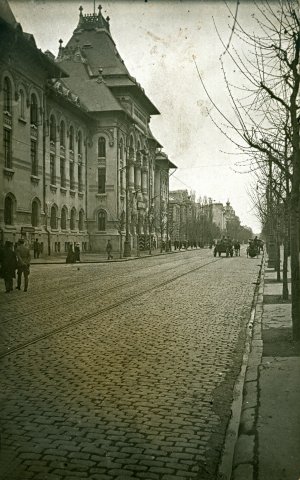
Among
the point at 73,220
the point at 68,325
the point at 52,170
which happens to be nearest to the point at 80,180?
the point at 73,220

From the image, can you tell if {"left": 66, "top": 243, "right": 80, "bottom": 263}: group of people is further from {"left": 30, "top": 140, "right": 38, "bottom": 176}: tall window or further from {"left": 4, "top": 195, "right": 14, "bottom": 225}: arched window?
{"left": 30, "top": 140, "right": 38, "bottom": 176}: tall window

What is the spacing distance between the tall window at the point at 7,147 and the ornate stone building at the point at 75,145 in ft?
0.24

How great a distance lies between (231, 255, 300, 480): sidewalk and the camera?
3.95 meters

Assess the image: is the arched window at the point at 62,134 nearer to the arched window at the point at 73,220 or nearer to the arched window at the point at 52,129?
the arched window at the point at 52,129

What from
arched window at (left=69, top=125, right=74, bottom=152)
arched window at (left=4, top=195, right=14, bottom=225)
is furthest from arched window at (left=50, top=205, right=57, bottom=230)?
arched window at (left=4, top=195, right=14, bottom=225)

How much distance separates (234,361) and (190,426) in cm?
282

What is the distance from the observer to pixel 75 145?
52062mm

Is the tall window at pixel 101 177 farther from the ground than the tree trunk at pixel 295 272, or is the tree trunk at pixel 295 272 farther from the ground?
the tall window at pixel 101 177

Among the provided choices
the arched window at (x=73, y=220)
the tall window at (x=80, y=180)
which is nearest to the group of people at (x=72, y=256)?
the arched window at (x=73, y=220)

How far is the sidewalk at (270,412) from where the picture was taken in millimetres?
3953

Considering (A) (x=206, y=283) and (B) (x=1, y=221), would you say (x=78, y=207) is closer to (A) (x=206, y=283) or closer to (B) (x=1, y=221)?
(B) (x=1, y=221)

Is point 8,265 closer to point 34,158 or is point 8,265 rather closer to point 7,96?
point 7,96

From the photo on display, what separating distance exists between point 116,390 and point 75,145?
47887mm

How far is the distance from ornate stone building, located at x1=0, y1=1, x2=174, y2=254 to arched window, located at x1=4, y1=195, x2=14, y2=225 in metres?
0.04
